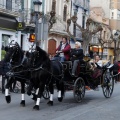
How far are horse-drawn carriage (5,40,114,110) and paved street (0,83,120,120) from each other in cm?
33

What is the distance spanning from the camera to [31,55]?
37.9 ft

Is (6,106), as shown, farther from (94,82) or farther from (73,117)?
(94,82)

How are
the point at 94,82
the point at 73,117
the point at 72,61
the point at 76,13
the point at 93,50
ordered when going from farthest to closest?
the point at 93,50, the point at 76,13, the point at 94,82, the point at 72,61, the point at 73,117

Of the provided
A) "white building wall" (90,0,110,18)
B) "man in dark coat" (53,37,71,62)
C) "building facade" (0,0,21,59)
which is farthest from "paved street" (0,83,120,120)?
"white building wall" (90,0,110,18)

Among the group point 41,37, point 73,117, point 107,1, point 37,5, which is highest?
point 107,1

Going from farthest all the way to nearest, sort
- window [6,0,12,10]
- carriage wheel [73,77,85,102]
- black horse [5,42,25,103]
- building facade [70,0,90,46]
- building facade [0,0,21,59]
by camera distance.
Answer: building facade [70,0,90,46], window [6,0,12,10], building facade [0,0,21,59], carriage wheel [73,77,85,102], black horse [5,42,25,103]

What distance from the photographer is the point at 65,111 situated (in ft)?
38.1

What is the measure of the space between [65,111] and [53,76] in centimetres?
139

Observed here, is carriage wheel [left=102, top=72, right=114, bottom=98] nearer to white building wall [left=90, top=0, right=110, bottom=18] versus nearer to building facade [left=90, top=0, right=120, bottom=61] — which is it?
building facade [left=90, top=0, right=120, bottom=61]

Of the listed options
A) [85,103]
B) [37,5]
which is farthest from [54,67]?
[37,5]

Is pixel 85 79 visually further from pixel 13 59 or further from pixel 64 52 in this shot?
pixel 13 59

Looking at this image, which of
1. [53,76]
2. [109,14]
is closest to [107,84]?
[53,76]

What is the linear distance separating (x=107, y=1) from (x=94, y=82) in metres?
42.3

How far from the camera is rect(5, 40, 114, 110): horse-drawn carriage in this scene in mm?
11750
